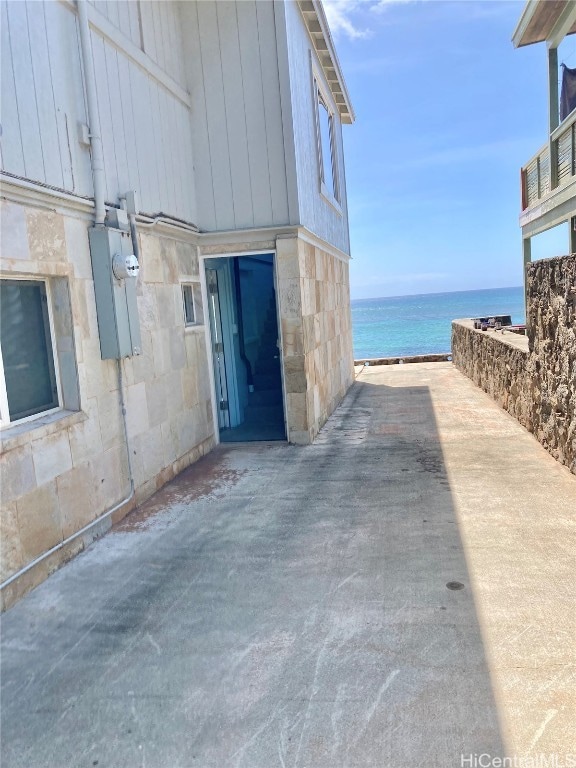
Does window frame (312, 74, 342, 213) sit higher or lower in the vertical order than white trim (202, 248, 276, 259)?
higher

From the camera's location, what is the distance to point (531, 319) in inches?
241

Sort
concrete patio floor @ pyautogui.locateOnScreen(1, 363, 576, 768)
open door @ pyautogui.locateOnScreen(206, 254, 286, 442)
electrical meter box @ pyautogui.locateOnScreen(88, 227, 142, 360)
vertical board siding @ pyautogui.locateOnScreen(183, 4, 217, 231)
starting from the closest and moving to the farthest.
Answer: concrete patio floor @ pyautogui.locateOnScreen(1, 363, 576, 768)
electrical meter box @ pyautogui.locateOnScreen(88, 227, 142, 360)
vertical board siding @ pyautogui.locateOnScreen(183, 4, 217, 231)
open door @ pyautogui.locateOnScreen(206, 254, 286, 442)

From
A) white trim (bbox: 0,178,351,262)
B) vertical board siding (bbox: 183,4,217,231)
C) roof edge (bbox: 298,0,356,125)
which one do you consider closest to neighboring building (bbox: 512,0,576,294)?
roof edge (bbox: 298,0,356,125)

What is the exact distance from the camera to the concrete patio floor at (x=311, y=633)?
83.1 inches

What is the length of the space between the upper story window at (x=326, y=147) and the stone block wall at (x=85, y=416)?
335cm

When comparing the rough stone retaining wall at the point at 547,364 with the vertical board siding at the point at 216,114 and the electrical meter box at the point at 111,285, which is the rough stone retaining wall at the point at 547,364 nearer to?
the vertical board siding at the point at 216,114

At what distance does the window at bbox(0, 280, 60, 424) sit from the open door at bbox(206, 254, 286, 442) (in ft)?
10.1

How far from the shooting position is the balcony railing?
7828 millimetres

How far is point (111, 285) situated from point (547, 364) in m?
4.09

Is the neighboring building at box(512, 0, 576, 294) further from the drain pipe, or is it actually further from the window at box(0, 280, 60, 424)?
the window at box(0, 280, 60, 424)

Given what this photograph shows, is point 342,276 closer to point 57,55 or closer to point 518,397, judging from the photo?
point 518,397

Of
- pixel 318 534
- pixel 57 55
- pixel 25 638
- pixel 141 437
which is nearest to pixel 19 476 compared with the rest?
pixel 25 638

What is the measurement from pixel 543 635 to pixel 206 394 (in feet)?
14.9

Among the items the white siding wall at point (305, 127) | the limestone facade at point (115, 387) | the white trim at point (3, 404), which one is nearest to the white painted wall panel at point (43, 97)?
the limestone facade at point (115, 387)
